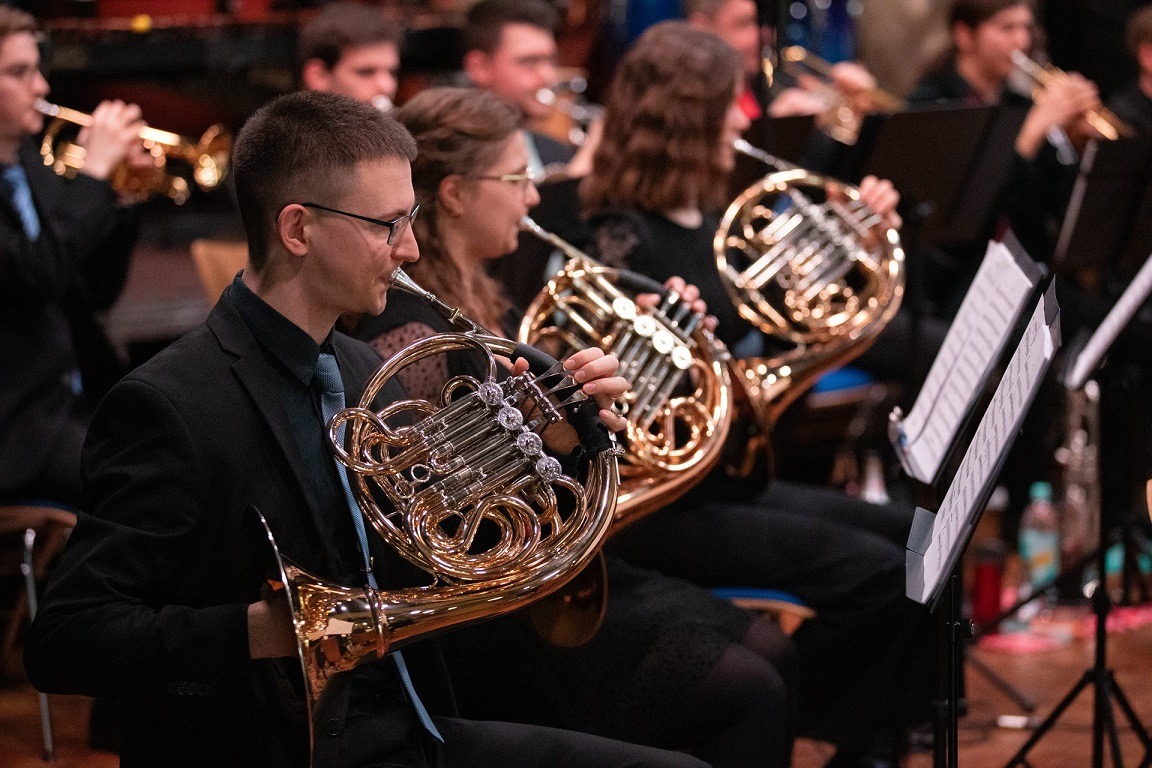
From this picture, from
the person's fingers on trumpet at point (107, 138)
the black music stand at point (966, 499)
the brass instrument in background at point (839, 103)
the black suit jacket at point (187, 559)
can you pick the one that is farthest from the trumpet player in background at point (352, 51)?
the black music stand at point (966, 499)

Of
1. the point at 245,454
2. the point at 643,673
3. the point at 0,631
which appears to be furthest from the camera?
the point at 0,631

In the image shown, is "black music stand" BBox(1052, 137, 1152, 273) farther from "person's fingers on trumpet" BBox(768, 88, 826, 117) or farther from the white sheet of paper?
the white sheet of paper

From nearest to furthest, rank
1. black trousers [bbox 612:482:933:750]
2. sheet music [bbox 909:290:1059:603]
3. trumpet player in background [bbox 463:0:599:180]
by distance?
sheet music [bbox 909:290:1059:603]
black trousers [bbox 612:482:933:750]
trumpet player in background [bbox 463:0:599:180]

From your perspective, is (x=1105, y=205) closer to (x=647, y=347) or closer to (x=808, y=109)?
(x=808, y=109)

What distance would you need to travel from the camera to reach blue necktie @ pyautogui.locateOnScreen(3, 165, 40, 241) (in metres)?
3.38

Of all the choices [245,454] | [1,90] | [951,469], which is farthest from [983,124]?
[245,454]

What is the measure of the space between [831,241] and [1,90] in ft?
6.70

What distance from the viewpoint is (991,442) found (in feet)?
6.04

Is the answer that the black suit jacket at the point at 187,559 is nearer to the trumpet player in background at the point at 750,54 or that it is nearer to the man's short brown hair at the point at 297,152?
the man's short brown hair at the point at 297,152

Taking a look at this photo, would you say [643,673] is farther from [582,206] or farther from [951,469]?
[582,206]

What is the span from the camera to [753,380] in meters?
3.03

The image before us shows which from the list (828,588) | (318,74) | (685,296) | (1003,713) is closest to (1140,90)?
(1003,713)

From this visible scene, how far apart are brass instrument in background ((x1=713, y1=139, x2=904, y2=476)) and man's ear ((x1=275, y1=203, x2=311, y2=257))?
143cm

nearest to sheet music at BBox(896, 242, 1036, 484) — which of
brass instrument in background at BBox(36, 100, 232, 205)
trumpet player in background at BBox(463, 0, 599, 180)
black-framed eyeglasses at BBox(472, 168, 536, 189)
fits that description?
black-framed eyeglasses at BBox(472, 168, 536, 189)
